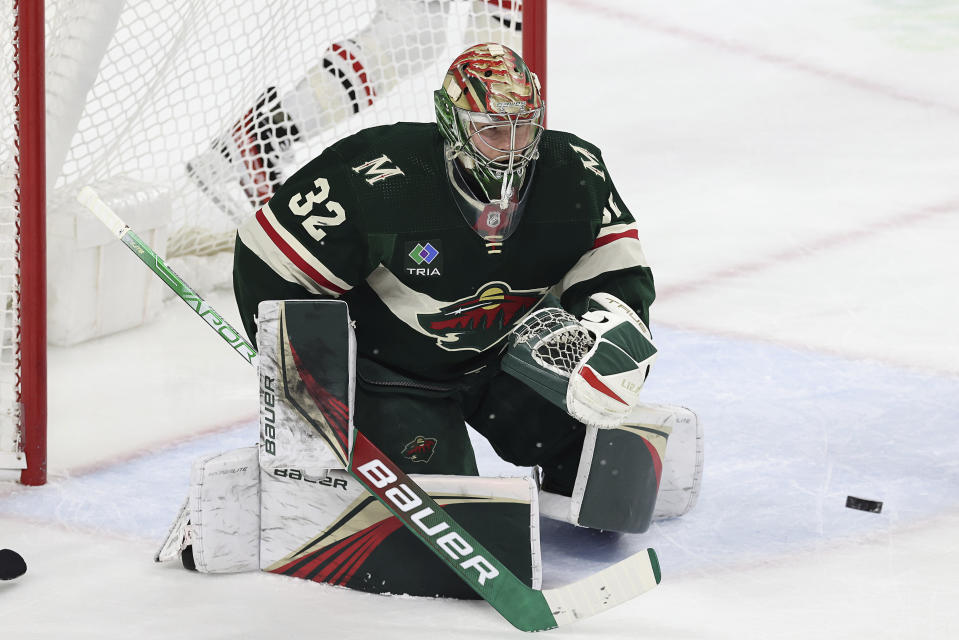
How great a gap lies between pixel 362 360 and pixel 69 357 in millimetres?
1432

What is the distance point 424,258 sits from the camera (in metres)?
2.30

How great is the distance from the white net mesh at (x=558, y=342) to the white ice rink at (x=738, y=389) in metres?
0.41

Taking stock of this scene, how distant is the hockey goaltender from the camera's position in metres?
2.24

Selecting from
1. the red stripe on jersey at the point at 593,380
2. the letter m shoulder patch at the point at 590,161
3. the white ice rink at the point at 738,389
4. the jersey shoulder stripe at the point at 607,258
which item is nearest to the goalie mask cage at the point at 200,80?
the white ice rink at the point at 738,389

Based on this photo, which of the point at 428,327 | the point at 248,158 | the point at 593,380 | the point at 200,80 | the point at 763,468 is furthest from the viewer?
the point at 248,158

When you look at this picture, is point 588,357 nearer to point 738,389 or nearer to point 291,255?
point 291,255

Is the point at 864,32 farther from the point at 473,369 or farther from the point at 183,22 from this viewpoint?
the point at 473,369

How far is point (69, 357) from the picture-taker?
3637 millimetres

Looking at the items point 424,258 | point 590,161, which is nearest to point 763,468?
point 590,161

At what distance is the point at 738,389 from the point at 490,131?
1414 millimetres

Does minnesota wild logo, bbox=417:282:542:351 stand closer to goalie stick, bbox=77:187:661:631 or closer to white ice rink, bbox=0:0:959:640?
goalie stick, bbox=77:187:661:631

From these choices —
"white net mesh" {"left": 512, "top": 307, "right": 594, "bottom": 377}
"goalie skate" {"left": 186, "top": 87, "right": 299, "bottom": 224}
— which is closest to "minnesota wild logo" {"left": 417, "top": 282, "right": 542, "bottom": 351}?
"white net mesh" {"left": 512, "top": 307, "right": 594, "bottom": 377}

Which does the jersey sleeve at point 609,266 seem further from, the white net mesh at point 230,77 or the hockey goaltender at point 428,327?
the white net mesh at point 230,77

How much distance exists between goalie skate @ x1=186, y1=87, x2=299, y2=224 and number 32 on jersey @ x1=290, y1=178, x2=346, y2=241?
1.55 meters
